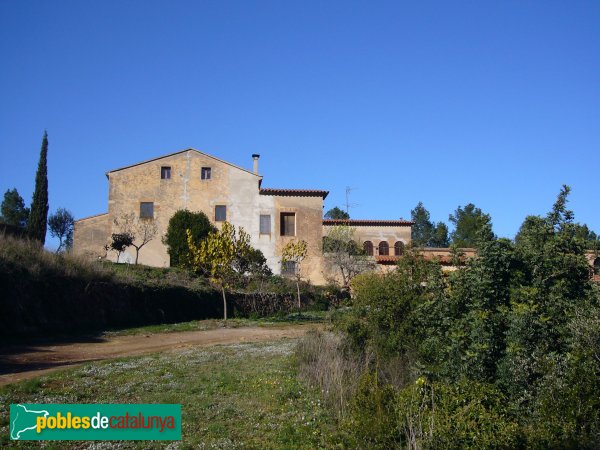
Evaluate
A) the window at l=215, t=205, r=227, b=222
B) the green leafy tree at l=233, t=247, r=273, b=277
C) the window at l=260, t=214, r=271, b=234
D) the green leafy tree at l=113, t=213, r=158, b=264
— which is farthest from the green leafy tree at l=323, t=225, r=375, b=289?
the green leafy tree at l=113, t=213, r=158, b=264

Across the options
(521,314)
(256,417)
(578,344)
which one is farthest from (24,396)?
(578,344)

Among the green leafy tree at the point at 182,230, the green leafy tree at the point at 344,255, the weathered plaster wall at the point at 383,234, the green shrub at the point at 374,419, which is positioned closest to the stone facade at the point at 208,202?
the green leafy tree at the point at 344,255

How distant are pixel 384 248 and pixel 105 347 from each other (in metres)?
34.6

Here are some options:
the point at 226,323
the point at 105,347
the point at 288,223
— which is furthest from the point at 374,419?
the point at 288,223

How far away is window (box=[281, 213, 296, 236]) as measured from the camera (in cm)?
4512

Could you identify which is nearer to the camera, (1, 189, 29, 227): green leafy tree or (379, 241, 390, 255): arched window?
(379, 241, 390, 255): arched window

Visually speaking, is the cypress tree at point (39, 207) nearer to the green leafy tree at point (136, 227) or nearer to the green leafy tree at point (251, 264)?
the green leafy tree at point (136, 227)

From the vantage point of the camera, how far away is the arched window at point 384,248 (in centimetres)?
5081

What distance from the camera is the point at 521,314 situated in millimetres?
10047

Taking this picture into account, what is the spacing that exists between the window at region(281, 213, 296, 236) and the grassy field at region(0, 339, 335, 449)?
28812 millimetres

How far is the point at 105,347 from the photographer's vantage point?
63.3 ft

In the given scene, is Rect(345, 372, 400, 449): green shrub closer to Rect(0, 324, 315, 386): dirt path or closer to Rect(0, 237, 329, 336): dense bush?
Rect(0, 324, 315, 386): dirt path

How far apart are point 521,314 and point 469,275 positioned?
1.28 m

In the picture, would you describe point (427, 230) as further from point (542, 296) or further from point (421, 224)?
point (542, 296)
